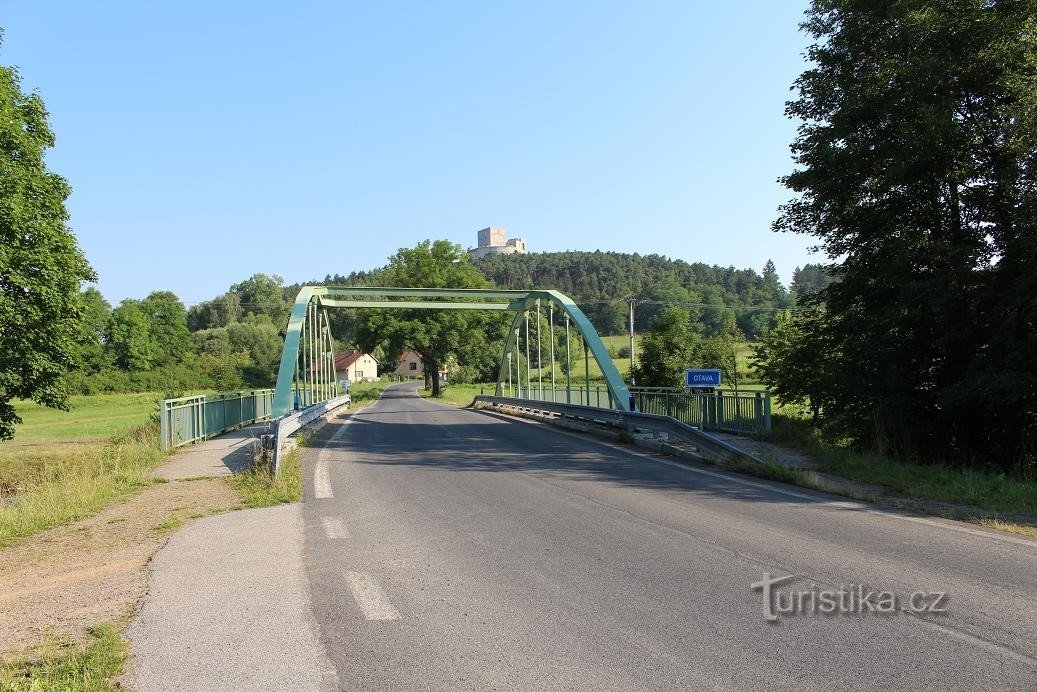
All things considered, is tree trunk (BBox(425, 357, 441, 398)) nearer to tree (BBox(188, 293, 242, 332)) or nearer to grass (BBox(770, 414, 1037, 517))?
grass (BBox(770, 414, 1037, 517))

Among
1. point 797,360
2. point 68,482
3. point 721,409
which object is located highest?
point 797,360

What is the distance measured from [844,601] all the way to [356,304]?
32771 mm

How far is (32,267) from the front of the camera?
19.5 metres

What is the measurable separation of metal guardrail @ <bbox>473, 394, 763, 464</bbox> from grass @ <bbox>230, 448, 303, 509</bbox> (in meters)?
6.68

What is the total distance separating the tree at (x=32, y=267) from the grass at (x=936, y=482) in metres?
19.3

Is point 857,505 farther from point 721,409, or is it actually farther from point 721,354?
point 721,354

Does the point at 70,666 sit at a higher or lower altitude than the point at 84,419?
higher

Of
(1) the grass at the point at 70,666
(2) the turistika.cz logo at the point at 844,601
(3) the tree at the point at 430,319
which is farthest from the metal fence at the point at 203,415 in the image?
(3) the tree at the point at 430,319

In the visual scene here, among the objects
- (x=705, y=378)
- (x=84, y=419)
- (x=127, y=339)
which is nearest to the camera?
(x=705, y=378)

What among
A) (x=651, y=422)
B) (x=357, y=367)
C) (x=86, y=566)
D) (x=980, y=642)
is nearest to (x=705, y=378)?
(x=651, y=422)

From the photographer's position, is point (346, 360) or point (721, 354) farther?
point (346, 360)

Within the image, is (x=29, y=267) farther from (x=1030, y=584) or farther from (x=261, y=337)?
(x=261, y=337)

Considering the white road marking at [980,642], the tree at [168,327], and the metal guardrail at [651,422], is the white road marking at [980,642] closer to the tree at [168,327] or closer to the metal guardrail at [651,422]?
the metal guardrail at [651,422]

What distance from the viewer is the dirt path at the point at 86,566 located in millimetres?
4766
